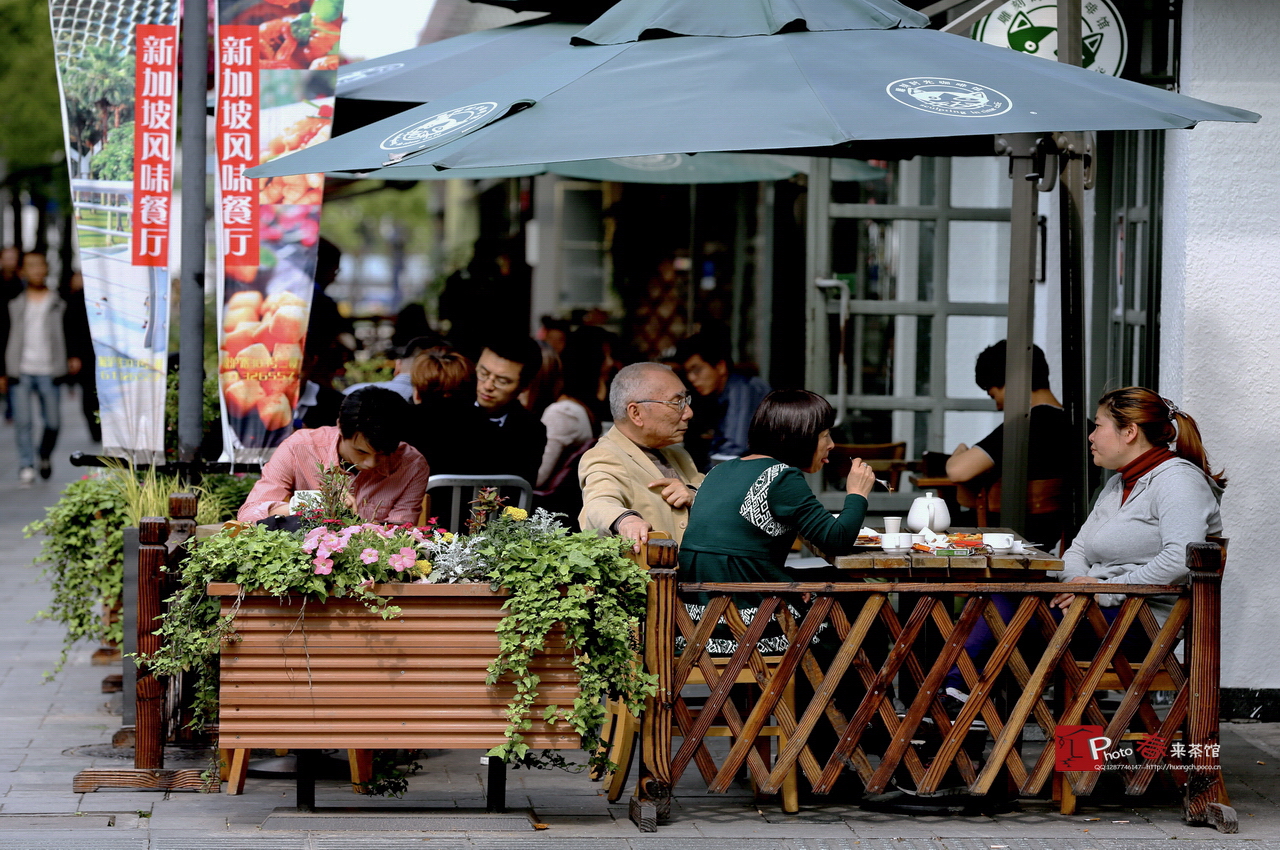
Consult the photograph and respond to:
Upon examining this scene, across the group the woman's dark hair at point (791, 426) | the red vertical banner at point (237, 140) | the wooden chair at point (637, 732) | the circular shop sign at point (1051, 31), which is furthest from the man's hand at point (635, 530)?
the circular shop sign at point (1051, 31)

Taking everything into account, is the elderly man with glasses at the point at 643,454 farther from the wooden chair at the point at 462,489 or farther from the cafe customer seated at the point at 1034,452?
the cafe customer seated at the point at 1034,452

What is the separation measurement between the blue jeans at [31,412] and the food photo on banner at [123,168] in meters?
8.56

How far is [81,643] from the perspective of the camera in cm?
796

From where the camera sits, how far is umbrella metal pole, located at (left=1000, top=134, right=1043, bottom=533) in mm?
6000

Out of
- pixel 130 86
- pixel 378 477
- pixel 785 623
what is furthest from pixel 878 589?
pixel 130 86

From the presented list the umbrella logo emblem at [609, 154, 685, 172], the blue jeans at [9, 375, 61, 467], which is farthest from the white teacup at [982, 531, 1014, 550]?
the blue jeans at [9, 375, 61, 467]

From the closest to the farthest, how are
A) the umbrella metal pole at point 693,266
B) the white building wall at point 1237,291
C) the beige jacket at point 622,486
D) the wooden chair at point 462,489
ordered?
the beige jacket at point 622,486 < the wooden chair at point 462,489 < the white building wall at point 1237,291 < the umbrella metal pole at point 693,266

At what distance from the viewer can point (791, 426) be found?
5.14m

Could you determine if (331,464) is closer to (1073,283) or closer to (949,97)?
(949,97)

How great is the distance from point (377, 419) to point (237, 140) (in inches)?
55.9

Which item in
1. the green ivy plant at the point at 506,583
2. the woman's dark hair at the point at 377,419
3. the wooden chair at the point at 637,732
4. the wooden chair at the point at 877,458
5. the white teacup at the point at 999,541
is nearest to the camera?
the green ivy plant at the point at 506,583

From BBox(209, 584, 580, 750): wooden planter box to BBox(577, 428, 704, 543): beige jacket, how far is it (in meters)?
0.82

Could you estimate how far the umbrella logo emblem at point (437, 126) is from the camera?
505 centimetres

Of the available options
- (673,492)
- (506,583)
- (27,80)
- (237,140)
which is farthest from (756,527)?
(27,80)
